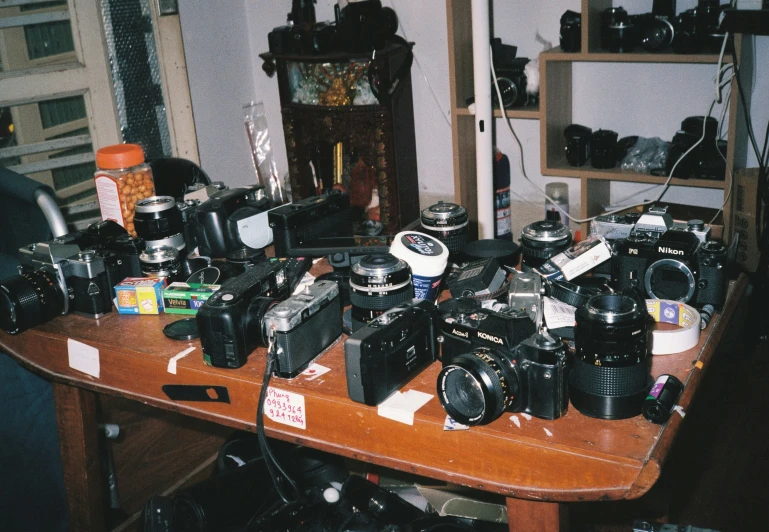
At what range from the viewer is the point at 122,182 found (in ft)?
5.99

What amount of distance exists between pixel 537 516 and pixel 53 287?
3.49 ft

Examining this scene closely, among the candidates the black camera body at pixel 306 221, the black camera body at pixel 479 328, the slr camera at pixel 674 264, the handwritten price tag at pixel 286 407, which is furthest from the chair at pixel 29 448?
the slr camera at pixel 674 264

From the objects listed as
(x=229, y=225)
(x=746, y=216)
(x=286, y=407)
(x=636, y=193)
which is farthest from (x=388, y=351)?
(x=636, y=193)

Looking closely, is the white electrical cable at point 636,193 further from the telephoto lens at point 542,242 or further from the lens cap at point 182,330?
the lens cap at point 182,330

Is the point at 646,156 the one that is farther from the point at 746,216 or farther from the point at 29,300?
the point at 29,300

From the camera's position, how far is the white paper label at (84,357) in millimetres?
1526

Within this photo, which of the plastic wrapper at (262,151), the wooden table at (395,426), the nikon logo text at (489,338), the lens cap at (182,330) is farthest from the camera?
the plastic wrapper at (262,151)

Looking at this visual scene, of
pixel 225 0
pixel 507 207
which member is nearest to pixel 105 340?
pixel 507 207

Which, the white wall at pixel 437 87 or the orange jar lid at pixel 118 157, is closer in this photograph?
the orange jar lid at pixel 118 157

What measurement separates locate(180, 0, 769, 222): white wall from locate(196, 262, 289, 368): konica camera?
1.90 m

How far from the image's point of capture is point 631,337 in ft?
3.59

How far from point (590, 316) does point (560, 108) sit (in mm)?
1875

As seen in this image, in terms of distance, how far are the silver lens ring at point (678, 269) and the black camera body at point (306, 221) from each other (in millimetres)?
694

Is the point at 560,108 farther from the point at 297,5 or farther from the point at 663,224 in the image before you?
the point at 663,224
